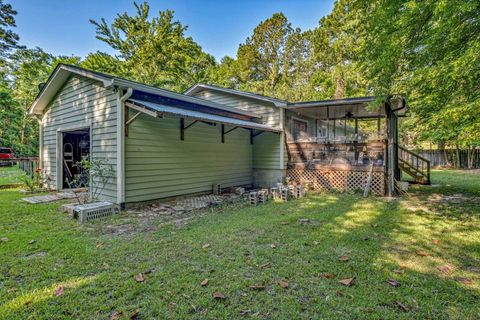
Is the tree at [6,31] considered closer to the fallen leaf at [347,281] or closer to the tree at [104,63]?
the tree at [104,63]

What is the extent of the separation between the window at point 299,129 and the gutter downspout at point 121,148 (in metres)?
6.26

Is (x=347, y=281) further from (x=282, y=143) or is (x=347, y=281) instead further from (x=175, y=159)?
(x=282, y=143)

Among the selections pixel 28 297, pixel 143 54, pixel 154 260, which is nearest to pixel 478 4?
pixel 154 260

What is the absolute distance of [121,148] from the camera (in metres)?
5.84

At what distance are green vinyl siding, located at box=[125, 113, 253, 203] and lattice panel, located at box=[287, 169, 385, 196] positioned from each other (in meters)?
2.29

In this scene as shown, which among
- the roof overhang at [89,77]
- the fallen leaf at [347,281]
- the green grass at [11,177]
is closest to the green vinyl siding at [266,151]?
the roof overhang at [89,77]

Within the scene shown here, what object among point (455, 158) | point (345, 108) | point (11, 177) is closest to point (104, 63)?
point (11, 177)

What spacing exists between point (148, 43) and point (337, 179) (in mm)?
19057

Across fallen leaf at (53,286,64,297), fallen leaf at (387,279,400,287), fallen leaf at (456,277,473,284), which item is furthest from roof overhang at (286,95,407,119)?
fallen leaf at (53,286,64,297)

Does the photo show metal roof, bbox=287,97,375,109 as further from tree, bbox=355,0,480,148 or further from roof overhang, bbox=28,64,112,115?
roof overhang, bbox=28,64,112,115

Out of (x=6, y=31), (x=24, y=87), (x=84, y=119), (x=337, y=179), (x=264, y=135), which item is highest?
(x=6, y=31)

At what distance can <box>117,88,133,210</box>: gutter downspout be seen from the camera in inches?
229

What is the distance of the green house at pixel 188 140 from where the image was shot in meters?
6.11

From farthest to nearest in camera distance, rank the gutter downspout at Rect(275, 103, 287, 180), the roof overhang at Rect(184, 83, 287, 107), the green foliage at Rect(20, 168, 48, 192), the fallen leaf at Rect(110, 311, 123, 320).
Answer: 1. the gutter downspout at Rect(275, 103, 287, 180)
2. the roof overhang at Rect(184, 83, 287, 107)
3. the green foliage at Rect(20, 168, 48, 192)
4. the fallen leaf at Rect(110, 311, 123, 320)
